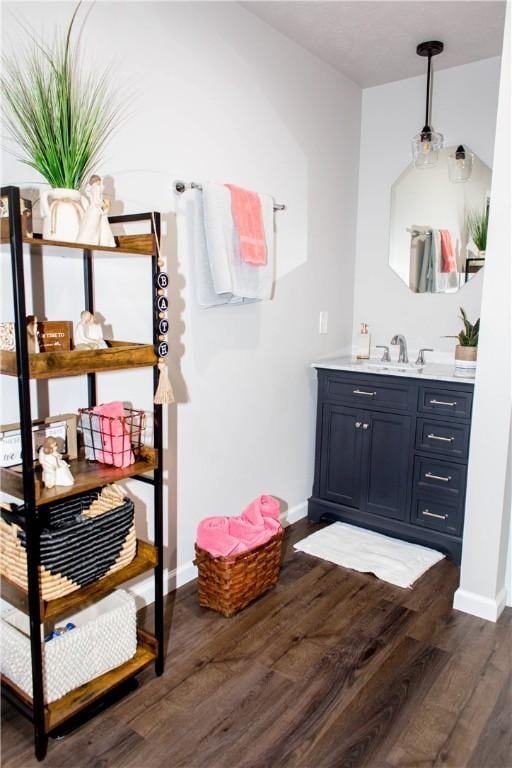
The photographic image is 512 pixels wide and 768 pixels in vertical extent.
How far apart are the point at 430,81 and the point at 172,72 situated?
63.8 inches

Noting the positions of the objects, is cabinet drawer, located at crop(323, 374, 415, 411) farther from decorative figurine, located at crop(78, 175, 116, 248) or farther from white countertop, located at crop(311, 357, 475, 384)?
decorative figurine, located at crop(78, 175, 116, 248)

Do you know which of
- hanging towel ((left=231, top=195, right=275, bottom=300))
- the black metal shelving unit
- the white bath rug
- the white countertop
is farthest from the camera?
the white countertop

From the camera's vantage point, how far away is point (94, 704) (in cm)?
169

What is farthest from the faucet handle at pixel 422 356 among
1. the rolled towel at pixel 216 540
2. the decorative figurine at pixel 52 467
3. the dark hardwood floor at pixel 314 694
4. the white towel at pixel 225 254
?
the decorative figurine at pixel 52 467

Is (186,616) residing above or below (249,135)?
below

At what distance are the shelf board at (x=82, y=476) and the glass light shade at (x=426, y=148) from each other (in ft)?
7.80

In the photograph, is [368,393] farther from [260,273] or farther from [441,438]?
[260,273]

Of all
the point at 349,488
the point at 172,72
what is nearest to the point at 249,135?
the point at 172,72

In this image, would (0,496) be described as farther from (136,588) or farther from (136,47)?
(136,47)

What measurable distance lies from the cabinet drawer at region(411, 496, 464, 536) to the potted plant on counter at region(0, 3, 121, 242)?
6.96 ft

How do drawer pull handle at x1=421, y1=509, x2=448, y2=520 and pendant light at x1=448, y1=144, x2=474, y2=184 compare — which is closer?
drawer pull handle at x1=421, y1=509, x2=448, y2=520

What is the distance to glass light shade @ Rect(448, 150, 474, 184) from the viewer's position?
3078mm

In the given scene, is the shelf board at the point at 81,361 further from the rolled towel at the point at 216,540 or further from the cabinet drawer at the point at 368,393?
the cabinet drawer at the point at 368,393

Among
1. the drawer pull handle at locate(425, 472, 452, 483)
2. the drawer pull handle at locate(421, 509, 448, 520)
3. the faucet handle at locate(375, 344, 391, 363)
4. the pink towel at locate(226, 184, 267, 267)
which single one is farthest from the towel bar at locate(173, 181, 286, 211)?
the drawer pull handle at locate(421, 509, 448, 520)
